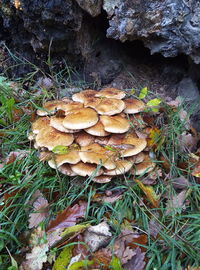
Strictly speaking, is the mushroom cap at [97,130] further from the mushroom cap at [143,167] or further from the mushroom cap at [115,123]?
the mushroom cap at [143,167]

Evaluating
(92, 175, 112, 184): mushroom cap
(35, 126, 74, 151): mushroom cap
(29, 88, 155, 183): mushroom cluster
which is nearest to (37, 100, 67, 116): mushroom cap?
(29, 88, 155, 183): mushroom cluster

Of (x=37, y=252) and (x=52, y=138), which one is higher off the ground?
(x=52, y=138)

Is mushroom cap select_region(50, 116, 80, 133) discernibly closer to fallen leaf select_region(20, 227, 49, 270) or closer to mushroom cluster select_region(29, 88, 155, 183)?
mushroom cluster select_region(29, 88, 155, 183)

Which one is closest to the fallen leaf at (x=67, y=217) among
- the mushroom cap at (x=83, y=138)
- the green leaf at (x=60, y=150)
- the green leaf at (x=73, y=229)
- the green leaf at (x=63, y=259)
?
the green leaf at (x=73, y=229)

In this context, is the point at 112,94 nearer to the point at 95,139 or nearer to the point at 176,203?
the point at 95,139

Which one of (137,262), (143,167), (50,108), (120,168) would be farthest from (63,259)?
(50,108)
